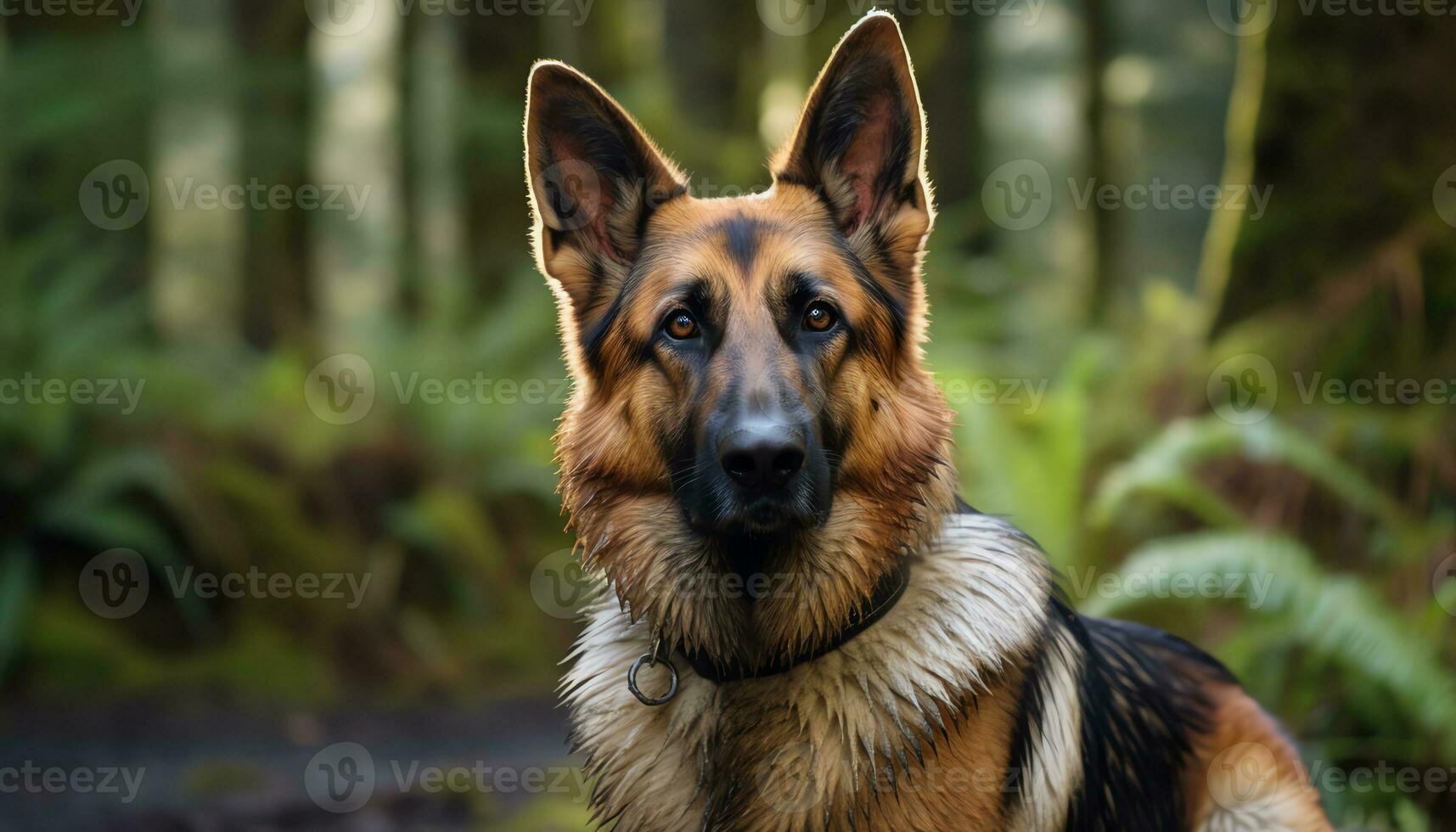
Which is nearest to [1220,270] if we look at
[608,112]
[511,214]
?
[608,112]

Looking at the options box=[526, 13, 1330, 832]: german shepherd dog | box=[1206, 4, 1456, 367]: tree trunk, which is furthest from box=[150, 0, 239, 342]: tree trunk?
box=[1206, 4, 1456, 367]: tree trunk

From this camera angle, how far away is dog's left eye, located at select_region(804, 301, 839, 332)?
2.96 m

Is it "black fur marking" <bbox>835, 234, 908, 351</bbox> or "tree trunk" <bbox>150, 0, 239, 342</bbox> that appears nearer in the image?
"black fur marking" <bbox>835, 234, 908, 351</bbox>

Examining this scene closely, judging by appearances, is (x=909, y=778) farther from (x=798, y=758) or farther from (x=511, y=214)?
(x=511, y=214)

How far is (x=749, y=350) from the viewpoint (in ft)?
9.35

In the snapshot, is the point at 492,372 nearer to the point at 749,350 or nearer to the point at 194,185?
the point at 194,185

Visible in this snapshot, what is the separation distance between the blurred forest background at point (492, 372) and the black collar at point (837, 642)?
1.92 m

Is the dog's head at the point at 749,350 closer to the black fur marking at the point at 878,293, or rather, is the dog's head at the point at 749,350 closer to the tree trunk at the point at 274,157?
the black fur marking at the point at 878,293

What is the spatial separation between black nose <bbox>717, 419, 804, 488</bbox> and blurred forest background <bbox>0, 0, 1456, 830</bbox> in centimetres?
241

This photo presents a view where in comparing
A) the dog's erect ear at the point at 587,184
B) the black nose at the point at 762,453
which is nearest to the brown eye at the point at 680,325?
the dog's erect ear at the point at 587,184

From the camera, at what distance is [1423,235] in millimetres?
5414

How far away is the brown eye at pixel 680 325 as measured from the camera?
2.97 metres

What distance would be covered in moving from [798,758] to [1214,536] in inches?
99.1

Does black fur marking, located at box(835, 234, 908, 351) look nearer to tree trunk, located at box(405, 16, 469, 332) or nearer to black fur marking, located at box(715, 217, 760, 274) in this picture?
black fur marking, located at box(715, 217, 760, 274)
